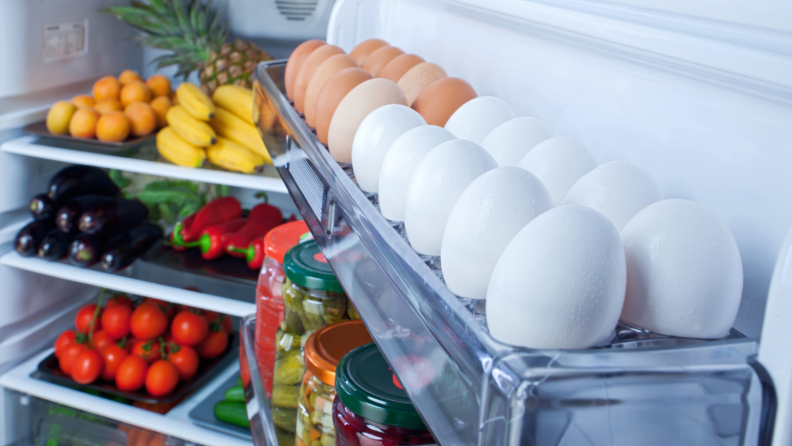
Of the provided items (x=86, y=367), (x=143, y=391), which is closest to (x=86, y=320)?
(x=86, y=367)

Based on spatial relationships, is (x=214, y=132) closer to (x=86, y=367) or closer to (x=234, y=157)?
(x=234, y=157)

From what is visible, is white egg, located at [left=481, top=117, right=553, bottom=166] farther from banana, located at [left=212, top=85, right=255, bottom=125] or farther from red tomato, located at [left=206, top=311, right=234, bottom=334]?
red tomato, located at [left=206, top=311, right=234, bottom=334]

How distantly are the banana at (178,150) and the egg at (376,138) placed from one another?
109 cm

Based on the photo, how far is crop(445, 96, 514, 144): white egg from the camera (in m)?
0.63

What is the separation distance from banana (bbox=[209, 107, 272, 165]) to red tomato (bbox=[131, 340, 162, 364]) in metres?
0.64

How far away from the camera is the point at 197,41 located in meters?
1.84

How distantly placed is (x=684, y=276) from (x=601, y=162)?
1.01 feet

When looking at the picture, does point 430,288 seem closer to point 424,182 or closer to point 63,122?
point 424,182

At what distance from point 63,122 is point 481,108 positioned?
145 centimetres

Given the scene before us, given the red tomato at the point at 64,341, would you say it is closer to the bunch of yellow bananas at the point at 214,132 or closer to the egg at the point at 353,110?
the bunch of yellow bananas at the point at 214,132

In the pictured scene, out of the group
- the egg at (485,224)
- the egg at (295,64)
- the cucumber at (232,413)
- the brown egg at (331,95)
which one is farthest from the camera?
the cucumber at (232,413)

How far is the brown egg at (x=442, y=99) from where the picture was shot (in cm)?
71

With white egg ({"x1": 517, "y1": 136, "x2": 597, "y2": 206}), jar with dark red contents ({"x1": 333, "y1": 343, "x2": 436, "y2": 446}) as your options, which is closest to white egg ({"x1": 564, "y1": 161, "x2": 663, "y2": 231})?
white egg ({"x1": 517, "y1": 136, "x2": 597, "y2": 206})

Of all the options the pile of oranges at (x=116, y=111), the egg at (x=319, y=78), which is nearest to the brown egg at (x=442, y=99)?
the egg at (x=319, y=78)
